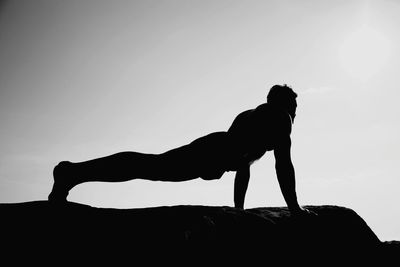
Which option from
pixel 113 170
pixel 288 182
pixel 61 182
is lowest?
pixel 288 182

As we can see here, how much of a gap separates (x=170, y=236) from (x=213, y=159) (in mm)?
1294

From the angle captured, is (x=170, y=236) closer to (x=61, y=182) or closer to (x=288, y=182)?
(x=61, y=182)

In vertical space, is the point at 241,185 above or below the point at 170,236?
above

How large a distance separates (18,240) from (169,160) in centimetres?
170

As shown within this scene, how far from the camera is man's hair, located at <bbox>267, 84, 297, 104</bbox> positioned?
14.0ft

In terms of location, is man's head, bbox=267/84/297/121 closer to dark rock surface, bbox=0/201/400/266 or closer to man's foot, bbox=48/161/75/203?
dark rock surface, bbox=0/201/400/266

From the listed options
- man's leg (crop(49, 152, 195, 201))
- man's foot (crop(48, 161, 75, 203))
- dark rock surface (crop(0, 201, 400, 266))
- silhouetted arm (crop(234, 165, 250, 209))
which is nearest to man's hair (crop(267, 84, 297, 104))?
silhouetted arm (crop(234, 165, 250, 209))

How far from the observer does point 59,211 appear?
293cm

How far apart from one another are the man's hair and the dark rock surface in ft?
4.99

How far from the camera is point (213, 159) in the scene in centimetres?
380

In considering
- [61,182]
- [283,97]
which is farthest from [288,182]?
[61,182]

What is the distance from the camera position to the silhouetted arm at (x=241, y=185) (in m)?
4.66

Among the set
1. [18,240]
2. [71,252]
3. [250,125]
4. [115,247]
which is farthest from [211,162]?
[18,240]

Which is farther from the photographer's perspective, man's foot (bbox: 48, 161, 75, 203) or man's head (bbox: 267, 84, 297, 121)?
man's head (bbox: 267, 84, 297, 121)
